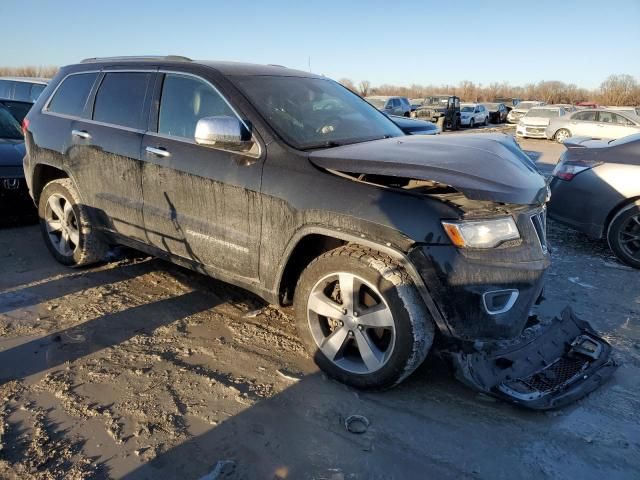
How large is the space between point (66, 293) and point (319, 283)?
97.3 inches

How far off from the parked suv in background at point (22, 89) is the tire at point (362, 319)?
11765 millimetres

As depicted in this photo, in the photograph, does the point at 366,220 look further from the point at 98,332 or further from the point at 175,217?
the point at 98,332

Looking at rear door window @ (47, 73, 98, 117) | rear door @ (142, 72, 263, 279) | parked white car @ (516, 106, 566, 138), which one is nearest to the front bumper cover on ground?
rear door @ (142, 72, 263, 279)

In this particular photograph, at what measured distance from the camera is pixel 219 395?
110 inches

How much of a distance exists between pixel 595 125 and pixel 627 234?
1434 centimetres

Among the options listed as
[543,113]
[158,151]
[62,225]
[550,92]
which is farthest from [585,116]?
[550,92]

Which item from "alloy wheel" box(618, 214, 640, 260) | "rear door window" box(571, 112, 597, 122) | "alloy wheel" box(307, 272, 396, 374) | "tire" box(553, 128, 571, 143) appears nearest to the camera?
"alloy wheel" box(307, 272, 396, 374)

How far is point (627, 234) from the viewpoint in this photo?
510 cm

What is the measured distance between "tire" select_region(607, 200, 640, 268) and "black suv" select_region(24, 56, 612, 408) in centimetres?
229

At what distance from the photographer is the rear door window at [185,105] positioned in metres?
3.36

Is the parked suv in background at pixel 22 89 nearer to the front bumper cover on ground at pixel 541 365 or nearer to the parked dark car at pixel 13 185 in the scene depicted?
the parked dark car at pixel 13 185

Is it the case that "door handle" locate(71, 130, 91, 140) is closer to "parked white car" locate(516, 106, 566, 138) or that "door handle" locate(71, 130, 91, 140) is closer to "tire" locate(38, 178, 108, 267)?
"tire" locate(38, 178, 108, 267)

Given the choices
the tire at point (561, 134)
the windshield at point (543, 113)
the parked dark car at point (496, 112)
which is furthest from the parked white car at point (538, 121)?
the parked dark car at point (496, 112)

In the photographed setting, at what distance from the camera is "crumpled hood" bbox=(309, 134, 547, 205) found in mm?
2505
